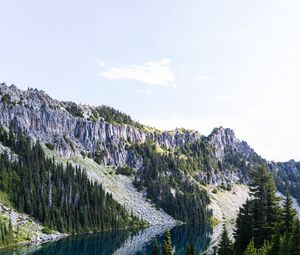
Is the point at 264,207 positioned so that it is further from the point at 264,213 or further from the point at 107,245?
the point at 107,245

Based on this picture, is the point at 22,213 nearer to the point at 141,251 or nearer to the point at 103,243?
the point at 103,243

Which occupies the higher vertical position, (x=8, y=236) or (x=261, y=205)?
(x=261, y=205)

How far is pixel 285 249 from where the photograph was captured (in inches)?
1852

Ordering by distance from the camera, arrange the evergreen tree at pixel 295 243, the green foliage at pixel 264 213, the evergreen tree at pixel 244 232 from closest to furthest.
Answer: the evergreen tree at pixel 295 243, the green foliage at pixel 264 213, the evergreen tree at pixel 244 232

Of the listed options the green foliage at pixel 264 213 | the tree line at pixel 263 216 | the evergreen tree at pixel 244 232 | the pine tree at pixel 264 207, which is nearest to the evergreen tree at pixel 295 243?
the tree line at pixel 263 216

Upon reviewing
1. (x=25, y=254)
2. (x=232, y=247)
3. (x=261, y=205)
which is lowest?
(x=25, y=254)

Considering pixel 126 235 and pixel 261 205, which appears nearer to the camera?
pixel 261 205

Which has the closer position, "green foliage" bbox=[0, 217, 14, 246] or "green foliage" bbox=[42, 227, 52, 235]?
"green foliage" bbox=[0, 217, 14, 246]

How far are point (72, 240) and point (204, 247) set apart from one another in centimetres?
5387

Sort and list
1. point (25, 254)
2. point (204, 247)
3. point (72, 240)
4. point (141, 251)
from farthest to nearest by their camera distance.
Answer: point (72, 240) < point (204, 247) < point (141, 251) < point (25, 254)

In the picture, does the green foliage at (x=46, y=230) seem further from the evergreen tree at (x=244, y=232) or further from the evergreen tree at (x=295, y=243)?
the evergreen tree at (x=295, y=243)

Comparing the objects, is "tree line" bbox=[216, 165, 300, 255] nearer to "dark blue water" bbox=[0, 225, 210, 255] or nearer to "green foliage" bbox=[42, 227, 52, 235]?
"dark blue water" bbox=[0, 225, 210, 255]

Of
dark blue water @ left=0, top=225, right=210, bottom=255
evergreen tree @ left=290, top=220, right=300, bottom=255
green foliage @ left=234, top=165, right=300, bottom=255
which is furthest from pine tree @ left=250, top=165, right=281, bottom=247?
dark blue water @ left=0, top=225, right=210, bottom=255

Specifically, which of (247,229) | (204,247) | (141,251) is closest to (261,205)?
(247,229)
